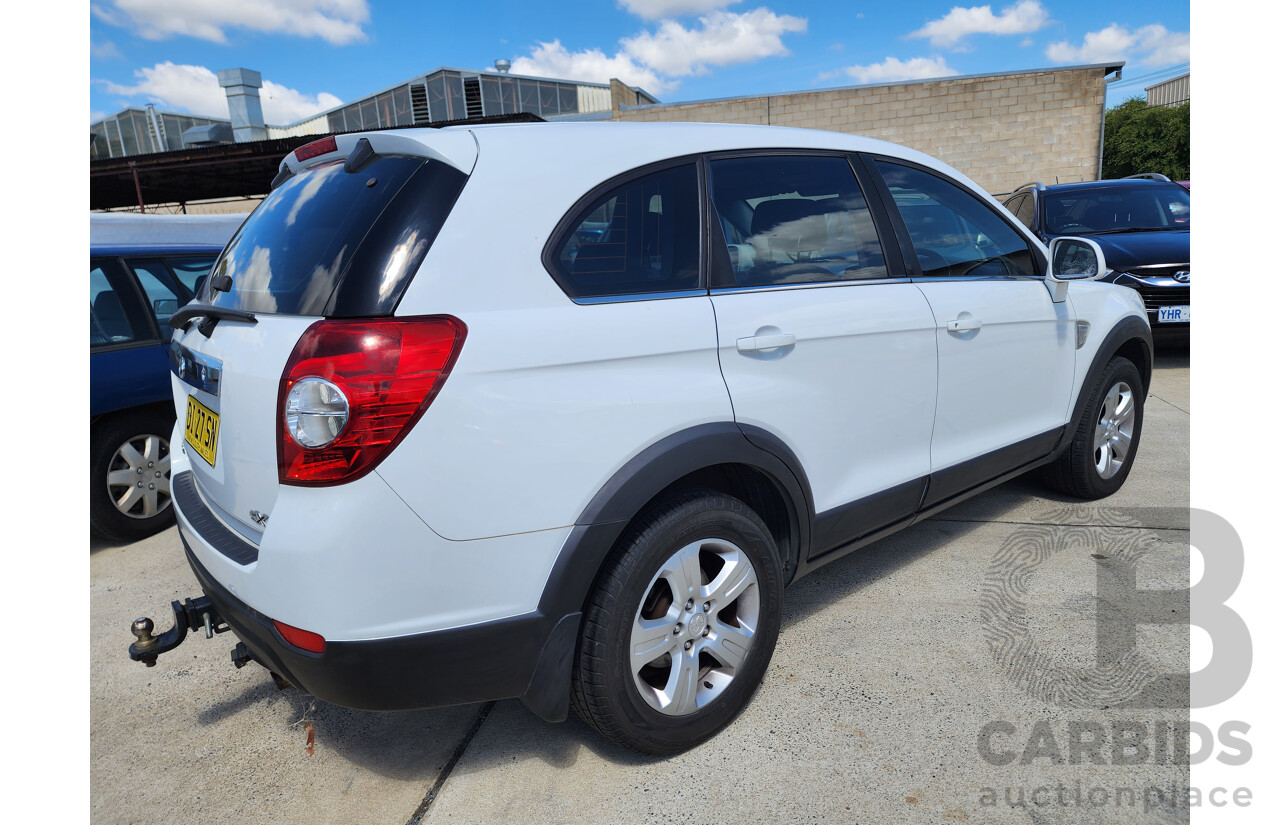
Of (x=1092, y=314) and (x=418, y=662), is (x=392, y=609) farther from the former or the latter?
(x=1092, y=314)

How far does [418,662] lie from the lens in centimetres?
175

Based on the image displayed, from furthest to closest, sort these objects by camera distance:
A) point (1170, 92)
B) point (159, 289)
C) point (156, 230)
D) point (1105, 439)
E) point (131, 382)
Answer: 1. point (1170, 92)
2. point (156, 230)
3. point (159, 289)
4. point (131, 382)
5. point (1105, 439)

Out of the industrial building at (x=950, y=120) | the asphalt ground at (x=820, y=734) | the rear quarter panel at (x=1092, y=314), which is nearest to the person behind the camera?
the asphalt ground at (x=820, y=734)

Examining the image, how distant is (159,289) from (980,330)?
14.1 feet

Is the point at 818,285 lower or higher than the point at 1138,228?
lower

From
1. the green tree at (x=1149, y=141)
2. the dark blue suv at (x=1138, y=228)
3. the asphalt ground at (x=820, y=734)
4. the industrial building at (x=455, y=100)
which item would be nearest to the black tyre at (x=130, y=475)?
the asphalt ground at (x=820, y=734)

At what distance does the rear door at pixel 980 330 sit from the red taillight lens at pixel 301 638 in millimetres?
2157

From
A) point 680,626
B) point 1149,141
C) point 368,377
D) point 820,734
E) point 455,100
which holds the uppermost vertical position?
point 1149,141

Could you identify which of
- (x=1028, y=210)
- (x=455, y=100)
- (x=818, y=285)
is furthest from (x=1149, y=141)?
(x=818, y=285)

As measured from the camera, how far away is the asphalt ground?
2.07 m

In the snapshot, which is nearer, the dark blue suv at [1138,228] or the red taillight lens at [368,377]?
the red taillight lens at [368,377]

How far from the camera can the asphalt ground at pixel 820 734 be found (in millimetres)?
2068

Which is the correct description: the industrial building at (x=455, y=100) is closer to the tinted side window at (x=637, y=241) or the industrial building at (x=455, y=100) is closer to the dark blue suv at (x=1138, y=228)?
the dark blue suv at (x=1138, y=228)

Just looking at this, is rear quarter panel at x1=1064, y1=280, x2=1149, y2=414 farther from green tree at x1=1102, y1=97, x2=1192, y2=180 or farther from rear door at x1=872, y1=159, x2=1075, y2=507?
green tree at x1=1102, y1=97, x2=1192, y2=180
